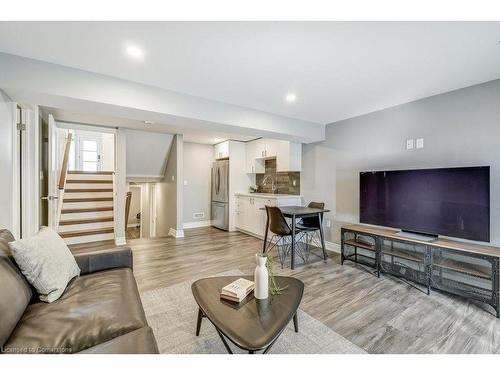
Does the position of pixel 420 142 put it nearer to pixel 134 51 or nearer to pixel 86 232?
pixel 134 51

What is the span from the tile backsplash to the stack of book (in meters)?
3.36

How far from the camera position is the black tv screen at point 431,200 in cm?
224

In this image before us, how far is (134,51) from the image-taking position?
1852mm

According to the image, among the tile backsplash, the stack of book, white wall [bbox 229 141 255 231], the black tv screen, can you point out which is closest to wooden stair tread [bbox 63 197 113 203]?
white wall [bbox 229 141 255 231]

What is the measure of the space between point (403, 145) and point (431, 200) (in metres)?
0.88

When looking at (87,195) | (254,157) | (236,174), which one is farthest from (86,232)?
(254,157)

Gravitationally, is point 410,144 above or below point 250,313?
above

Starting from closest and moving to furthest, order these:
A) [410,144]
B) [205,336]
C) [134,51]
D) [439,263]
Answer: [205,336] < [134,51] < [439,263] < [410,144]

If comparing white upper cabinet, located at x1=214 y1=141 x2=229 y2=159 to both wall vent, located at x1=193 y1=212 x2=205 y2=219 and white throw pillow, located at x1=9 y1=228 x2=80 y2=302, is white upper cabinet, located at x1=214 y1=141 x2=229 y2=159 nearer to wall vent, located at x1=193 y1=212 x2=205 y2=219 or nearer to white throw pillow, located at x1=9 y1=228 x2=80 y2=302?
wall vent, located at x1=193 y1=212 x2=205 y2=219
